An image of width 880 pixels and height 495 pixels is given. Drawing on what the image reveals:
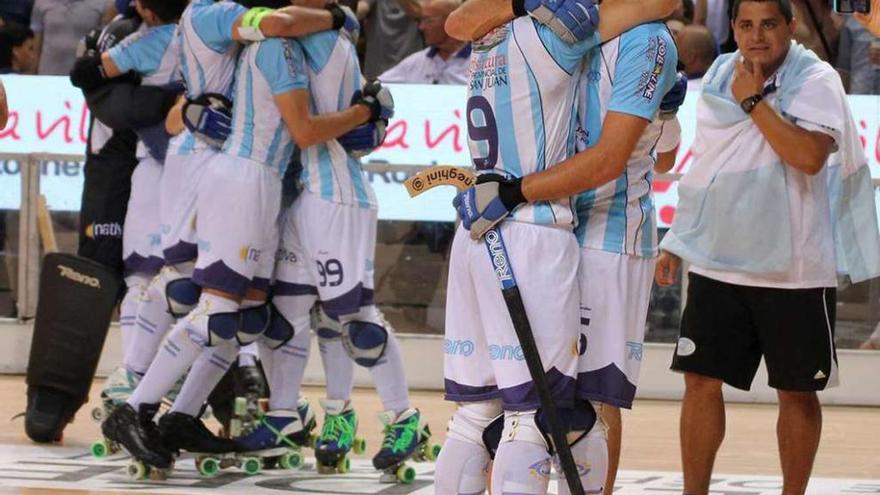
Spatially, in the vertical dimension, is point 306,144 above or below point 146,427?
above

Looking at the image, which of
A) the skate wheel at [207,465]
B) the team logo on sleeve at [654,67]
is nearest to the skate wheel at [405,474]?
the skate wheel at [207,465]

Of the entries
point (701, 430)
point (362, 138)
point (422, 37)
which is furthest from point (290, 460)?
point (422, 37)

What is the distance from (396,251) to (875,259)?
4.14 m

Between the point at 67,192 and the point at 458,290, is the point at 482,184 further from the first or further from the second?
the point at 67,192

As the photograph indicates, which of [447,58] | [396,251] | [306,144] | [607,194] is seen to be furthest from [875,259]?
[447,58]

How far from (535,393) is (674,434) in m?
3.93

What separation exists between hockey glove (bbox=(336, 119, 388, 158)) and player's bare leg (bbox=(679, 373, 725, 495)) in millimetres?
1564

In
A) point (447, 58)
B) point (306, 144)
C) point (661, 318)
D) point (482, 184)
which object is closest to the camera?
point (482, 184)

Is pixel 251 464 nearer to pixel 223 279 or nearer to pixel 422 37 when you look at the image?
pixel 223 279

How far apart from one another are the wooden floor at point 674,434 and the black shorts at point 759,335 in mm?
1391

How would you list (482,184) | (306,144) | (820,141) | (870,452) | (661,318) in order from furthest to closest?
1. (661,318)
2. (870,452)
3. (306,144)
4. (820,141)
5. (482,184)

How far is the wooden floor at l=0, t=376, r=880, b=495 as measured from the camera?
6875 mm

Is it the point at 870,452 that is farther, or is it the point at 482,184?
the point at 870,452

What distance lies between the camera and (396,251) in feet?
30.4
